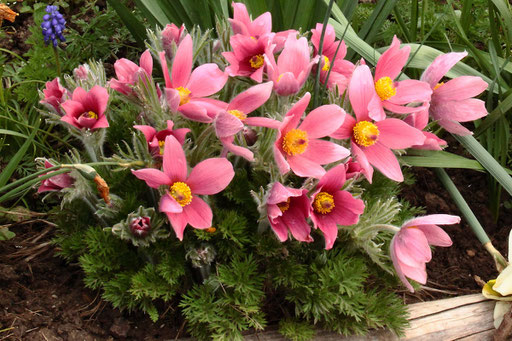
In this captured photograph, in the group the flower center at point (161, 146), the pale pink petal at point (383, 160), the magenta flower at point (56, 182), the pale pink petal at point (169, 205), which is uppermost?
the pale pink petal at point (383, 160)

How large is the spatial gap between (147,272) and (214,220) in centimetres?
21

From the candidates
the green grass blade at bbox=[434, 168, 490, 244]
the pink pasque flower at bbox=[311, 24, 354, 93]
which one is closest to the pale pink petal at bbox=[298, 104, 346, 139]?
the pink pasque flower at bbox=[311, 24, 354, 93]

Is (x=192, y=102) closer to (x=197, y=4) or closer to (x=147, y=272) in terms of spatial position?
(x=147, y=272)

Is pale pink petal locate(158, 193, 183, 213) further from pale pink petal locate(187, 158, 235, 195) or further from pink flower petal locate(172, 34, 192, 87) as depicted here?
pink flower petal locate(172, 34, 192, 87)

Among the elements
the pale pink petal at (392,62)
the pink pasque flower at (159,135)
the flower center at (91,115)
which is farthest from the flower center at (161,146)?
the pale pink petal at (392,62)

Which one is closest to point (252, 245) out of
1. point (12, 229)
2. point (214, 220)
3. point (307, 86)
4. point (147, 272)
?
point (214, 220)

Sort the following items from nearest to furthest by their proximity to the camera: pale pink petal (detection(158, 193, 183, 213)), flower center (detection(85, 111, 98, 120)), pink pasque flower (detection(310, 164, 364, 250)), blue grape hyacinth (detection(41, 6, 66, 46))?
pale pink petal (detection(158, 193, 183, 213)) → pink pasque flower (detection(310, 164, 364, 250)) → flower center (detection(85, 111, 98, 120)) → blue grape hyacinth (detection(41, 6, 66, 46))

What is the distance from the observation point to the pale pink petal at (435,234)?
1.22 metres

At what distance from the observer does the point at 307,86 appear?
155 cm

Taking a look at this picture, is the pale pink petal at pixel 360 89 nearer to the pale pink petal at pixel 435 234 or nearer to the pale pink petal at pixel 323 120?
the pale pink petal at pixel 323 120

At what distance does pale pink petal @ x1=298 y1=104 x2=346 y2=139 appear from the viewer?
117 cm

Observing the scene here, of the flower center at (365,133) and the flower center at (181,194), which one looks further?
the flower center at (365,133)

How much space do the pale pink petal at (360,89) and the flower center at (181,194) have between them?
1.42ft

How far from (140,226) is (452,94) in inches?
34.0
